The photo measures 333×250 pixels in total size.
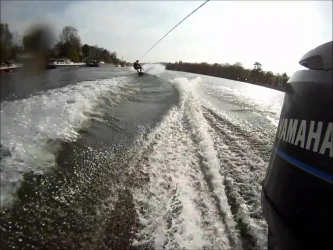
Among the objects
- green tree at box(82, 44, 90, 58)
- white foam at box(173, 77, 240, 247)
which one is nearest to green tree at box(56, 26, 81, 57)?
white foam at box(173, 77, 240, 247)

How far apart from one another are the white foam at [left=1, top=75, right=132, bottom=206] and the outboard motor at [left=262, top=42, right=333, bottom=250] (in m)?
2.00

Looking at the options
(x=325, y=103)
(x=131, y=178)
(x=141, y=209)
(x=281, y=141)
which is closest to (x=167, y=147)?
(x=131, y=178)

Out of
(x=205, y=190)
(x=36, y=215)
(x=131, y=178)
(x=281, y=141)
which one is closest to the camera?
(x=281, y=141)

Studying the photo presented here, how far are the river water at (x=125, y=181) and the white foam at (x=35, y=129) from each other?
11mm

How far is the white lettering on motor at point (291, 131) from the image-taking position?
1.20 m

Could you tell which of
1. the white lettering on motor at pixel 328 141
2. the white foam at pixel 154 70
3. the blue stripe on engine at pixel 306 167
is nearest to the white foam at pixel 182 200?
the blue stripe on engine at pixel 306 167

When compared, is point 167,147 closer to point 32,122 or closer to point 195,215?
point 195,215

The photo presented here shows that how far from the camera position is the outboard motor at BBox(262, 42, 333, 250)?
0.98m

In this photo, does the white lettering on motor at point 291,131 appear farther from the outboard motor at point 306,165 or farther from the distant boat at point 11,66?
the distant boat at point 11,66

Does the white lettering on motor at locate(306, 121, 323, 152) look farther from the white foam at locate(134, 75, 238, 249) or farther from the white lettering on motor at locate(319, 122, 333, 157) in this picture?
the white foam at locate(134, 75, 238, 249)

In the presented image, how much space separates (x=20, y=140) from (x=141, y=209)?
174 cm

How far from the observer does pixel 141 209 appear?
1962 millimetres

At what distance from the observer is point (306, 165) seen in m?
1.07

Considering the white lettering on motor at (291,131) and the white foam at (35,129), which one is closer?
the white lettering on motor at (291,131)
